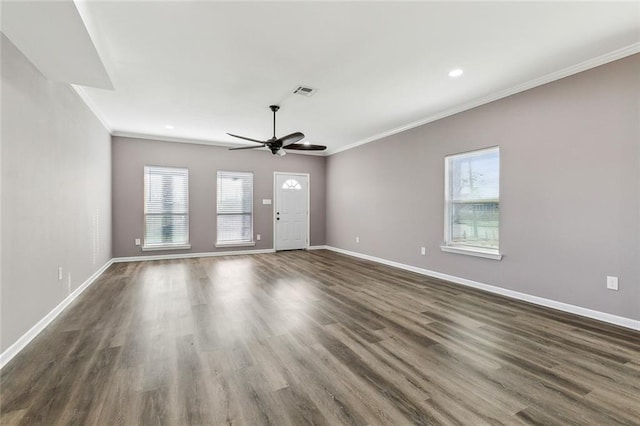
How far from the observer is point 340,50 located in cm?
288

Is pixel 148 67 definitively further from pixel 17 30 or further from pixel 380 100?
pixel 380 100

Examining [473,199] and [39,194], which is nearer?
[39,194]

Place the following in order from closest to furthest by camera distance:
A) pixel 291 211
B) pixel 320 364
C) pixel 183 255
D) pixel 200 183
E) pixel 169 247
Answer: pixel 320 364 < pixel 169 247 < pixel 183 255 < pixel 200 183 < pixel 291 211

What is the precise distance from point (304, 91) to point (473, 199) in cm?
296

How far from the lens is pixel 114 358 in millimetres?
2229

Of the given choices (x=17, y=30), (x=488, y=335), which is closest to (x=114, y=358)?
(x=17, y=30)

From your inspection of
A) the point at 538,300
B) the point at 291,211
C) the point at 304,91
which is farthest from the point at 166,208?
the point at 538,300

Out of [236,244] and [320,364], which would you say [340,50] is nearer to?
[320,364]

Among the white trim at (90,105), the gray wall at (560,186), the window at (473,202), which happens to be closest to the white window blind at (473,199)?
the window at (473,202)

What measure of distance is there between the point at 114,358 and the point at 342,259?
4861mm

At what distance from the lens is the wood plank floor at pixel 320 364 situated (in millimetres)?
1645

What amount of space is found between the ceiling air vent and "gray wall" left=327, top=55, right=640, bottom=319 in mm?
2300

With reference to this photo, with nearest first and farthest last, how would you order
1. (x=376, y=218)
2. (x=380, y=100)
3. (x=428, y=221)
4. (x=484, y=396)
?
(x=484, y=396), (x=380, y=100), (x=428, y=221), (x=376, y=218)

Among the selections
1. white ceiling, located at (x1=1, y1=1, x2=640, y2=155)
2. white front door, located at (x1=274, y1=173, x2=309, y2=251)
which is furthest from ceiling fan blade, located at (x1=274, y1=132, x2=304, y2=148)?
white front door, located at (x1=274, y1=173, x2=309, y2=251)
